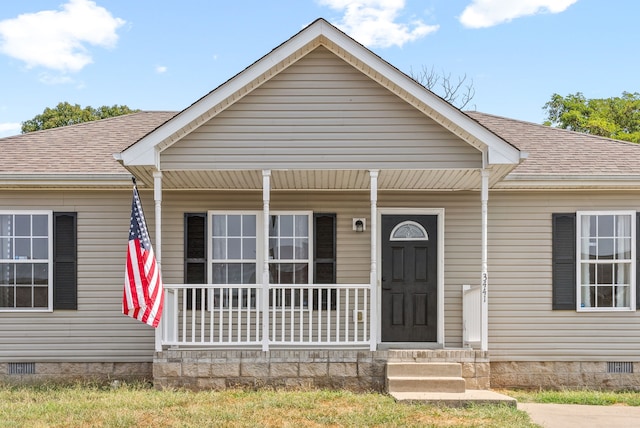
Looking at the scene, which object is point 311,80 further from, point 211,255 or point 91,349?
point 91,349

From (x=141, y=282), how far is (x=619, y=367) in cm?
713

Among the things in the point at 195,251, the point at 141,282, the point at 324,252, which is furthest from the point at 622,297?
the point at 141,282

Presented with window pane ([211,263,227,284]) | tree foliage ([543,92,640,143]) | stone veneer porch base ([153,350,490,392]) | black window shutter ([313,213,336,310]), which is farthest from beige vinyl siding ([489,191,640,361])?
tree foliage ([543,92,640,143])

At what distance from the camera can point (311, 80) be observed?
9.09m

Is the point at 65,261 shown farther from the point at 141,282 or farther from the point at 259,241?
the point at 259,241

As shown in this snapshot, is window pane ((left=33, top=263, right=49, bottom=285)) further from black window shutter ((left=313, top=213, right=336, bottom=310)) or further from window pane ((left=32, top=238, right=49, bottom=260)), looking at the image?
black window shutter ((left=313, top=213, right=336, bottom=310))

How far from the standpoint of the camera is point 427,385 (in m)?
8.70

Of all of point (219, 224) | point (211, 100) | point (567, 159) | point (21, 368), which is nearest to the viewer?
point (211, 100)

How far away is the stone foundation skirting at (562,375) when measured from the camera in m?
10.3

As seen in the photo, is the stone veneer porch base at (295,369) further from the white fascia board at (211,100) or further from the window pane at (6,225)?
the window pane at (6,225)

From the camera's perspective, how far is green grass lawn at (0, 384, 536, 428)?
23.8 ft

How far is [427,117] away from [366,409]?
3822mm

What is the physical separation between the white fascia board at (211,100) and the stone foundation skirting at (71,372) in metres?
3.40

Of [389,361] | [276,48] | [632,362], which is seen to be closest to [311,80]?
[276,48]
